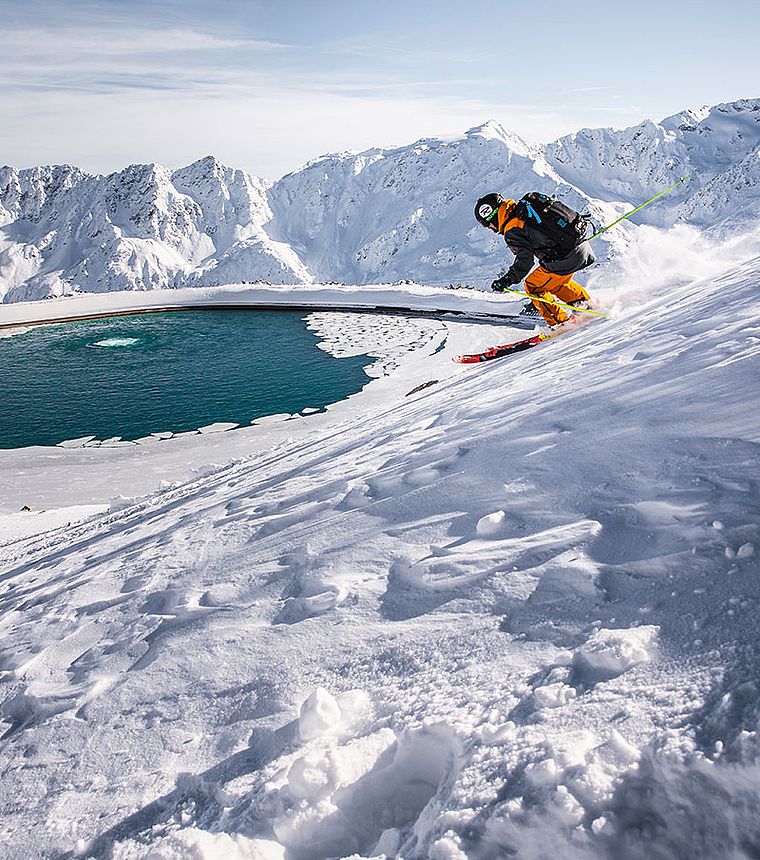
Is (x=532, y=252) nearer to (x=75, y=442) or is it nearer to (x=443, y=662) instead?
(x=443, y=662)

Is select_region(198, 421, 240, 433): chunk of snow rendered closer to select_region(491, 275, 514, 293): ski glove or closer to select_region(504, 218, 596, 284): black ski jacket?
select_region(491, 275, 514, 293): ski glove

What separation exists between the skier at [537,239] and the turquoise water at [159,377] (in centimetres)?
630

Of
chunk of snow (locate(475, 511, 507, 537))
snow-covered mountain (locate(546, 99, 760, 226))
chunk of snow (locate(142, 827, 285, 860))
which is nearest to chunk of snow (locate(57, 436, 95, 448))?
chunk of snow (locate(475, 511, 507, 537))

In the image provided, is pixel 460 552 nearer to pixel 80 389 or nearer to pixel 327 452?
pixel 327 452

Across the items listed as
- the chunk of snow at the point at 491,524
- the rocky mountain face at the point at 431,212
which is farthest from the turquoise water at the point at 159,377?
the rocky mountain face at the point at 431,212

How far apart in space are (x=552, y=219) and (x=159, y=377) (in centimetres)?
1198

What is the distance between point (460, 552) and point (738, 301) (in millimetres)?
4133

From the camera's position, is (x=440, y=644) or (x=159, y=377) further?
(x=159, y=377)

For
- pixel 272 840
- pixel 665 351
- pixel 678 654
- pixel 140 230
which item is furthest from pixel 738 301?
pixel 140 230

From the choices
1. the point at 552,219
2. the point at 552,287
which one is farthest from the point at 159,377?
the point at 552,219

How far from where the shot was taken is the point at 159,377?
1678cm

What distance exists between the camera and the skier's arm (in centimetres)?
865

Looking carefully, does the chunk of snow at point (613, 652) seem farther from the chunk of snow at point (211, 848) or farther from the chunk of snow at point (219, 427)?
the chunk of snow at point (219, 427)

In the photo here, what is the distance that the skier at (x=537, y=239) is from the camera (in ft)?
28.1
